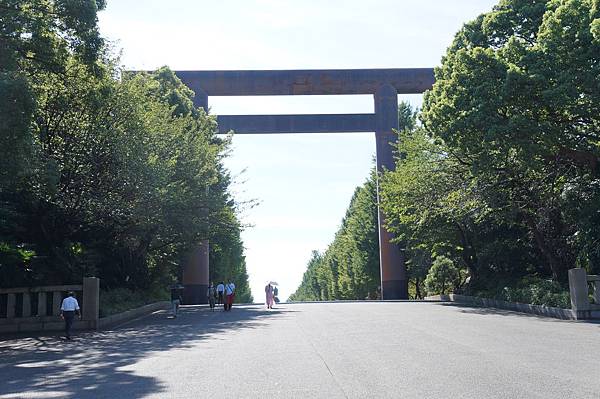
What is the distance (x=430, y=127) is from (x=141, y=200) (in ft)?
37.0

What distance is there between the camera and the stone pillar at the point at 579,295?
1998 centimetres

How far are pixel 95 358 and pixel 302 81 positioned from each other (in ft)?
104

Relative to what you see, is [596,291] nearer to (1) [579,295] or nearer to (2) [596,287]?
(2) [596,287]

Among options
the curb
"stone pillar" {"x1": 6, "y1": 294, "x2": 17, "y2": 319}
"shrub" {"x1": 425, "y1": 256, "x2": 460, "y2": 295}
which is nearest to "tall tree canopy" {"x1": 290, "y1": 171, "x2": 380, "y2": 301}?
"shrub" {"x1": 425, "y1": 256, "x2": 460, "y2": 295}

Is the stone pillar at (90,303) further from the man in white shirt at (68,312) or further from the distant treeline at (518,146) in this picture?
the distant treeline at (518,146)

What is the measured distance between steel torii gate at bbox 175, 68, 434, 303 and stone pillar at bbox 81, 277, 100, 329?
72.1 ft

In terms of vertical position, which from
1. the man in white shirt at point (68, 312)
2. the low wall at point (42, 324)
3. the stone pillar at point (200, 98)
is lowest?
the low wall at point (42, 324)

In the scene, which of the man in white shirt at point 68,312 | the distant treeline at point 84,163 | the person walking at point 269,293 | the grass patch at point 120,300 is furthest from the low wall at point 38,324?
the person walking at point 269,293

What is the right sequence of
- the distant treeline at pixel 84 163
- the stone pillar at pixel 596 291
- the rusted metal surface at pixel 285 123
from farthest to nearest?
the rusted metal surface at pixel 285 123 < the stone pillar at pixel 596 291 < the distant treeline at pixel 84 163

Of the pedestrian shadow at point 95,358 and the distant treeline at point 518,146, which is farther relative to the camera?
the distant treeline at point 518,146

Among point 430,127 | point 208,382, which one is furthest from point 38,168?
point 430,127

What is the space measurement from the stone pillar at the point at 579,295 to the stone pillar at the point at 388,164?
940 inches

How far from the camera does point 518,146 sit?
65.7 feet

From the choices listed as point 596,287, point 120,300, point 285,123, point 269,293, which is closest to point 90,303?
point 120,300
